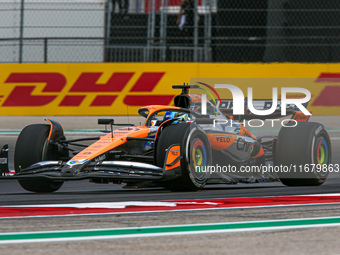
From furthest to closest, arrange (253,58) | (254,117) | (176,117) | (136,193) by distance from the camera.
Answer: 1. (253,58)
2. (254,117)
3. (176,117)
4. (136,193)

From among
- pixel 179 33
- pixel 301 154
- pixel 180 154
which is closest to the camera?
pixel 180 154

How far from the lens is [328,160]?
802 cm

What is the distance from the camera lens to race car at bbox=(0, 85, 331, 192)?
22.2 feet

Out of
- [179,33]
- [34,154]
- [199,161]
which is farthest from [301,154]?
[179,33]

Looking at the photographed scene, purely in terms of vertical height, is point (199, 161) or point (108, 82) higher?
point (108, 82)

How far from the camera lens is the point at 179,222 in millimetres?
4957

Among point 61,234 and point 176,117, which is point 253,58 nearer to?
point 176,117

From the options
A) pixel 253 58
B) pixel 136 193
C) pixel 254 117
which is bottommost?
pixel 136 193

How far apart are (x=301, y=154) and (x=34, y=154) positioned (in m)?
2.95

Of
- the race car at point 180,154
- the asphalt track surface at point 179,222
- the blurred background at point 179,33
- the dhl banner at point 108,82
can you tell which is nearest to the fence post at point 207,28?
the blurred background at point 179,33

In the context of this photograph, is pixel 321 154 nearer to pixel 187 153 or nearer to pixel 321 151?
pixel 321 151

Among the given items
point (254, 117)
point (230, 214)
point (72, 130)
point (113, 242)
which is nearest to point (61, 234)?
point (113, 242)

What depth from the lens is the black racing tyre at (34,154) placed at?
7434 mm

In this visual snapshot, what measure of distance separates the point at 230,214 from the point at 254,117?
3.00m
